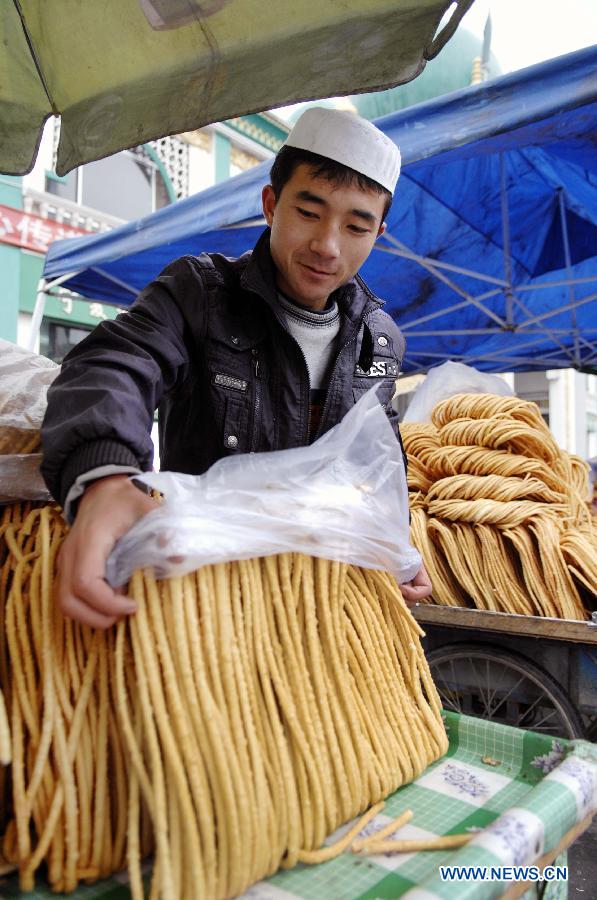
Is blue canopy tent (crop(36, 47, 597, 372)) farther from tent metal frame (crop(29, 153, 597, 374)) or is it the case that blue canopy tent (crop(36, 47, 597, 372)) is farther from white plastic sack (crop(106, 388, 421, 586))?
white plastic sack (crop(106, 388, 421, 586))

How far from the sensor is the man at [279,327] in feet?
3.71

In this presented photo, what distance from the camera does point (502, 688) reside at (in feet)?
7.31

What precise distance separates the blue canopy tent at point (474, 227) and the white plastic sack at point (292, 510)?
1900 millimetres

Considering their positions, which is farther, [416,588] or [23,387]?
[416,588]

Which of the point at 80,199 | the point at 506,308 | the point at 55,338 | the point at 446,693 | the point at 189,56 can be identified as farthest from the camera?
the point at 80,199

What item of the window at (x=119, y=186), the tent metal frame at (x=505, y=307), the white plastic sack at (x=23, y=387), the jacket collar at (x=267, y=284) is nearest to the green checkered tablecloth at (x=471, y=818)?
the white plastic sack at (x=23, y=387)

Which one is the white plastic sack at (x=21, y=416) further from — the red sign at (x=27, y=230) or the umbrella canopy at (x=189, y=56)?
the red sign at (x=27, y=230)

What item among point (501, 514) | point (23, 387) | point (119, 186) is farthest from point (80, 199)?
point (23, 387)

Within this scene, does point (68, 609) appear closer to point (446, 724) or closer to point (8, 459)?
point (8, 459)

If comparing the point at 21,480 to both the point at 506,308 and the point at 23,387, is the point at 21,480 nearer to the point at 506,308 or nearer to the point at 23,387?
the point at 23,387

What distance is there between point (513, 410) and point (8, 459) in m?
2.11

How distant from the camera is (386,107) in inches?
325

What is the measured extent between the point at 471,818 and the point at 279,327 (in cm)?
91

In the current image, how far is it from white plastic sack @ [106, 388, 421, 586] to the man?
0.18m
